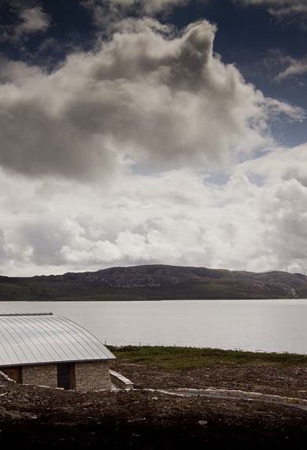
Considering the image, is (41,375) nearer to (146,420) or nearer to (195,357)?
(146,420)

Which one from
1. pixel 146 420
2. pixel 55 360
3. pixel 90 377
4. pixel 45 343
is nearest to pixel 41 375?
pixel 55 360

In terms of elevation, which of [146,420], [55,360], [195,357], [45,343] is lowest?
[195,357]

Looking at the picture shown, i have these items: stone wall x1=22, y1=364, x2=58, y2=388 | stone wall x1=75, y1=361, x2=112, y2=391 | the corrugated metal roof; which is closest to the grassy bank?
the corrugated metal roof

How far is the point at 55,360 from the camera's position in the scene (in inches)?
1615

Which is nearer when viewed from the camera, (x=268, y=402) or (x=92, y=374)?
(x=268, y=402)

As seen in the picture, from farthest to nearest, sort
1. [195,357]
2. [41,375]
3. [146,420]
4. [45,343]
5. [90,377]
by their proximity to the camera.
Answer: [195,357] → [45,343] → [90,377] → [41,375] → [146,420]

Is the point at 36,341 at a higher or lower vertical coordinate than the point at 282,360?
higher

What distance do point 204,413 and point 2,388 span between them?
13.5 meters

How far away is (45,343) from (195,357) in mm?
35372

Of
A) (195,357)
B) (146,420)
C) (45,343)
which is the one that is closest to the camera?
(146,420)

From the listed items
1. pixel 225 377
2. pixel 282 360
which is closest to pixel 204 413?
pixel 225 377

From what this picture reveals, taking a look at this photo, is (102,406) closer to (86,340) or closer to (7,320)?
(86,340)

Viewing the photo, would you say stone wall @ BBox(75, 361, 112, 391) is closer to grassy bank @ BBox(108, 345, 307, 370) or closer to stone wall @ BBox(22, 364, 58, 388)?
stone wall @ BBox(22, 364, 58, 388)

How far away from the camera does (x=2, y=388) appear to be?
3303 cm
